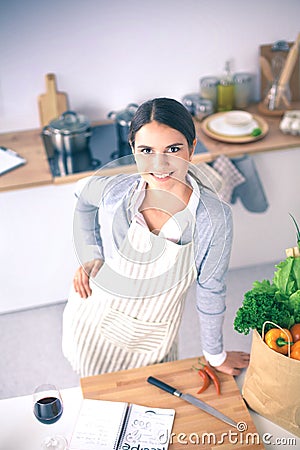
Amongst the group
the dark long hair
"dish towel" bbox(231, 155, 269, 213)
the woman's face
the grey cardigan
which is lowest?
"dish towel" bbox(231, 155, 269, 213)

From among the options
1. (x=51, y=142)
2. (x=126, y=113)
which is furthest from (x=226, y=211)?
(x=51, y=142)

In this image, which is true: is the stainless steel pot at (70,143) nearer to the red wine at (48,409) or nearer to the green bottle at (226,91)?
the green bottle at (226,91)

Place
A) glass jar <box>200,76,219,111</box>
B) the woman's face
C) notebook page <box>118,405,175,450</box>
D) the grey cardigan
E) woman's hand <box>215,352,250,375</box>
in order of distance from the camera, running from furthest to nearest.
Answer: glass jar <box>200,76,219,111</box>, woman's hand <box>215,352,250,375</box>, notebook page <box>118,405,175,450</box>, the grey cardigan, the woman's face

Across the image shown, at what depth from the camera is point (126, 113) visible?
2652mm

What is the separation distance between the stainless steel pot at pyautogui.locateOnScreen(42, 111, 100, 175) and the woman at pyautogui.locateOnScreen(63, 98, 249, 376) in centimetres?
109

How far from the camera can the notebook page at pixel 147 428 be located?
1393mm

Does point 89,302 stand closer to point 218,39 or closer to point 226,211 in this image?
point 226,211

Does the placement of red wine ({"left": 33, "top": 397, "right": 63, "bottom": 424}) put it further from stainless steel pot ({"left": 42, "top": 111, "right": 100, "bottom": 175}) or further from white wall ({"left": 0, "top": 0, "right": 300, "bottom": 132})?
white wall ({"left": 0, "top": 0, "right": 300, "bottom": 132})

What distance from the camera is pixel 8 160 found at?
2.69m

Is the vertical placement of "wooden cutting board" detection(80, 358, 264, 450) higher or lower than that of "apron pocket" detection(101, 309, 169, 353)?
lower

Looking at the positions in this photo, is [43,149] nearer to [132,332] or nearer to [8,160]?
[8,160]

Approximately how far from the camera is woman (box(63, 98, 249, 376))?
119 cm

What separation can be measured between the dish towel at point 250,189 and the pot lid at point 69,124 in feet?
2.13

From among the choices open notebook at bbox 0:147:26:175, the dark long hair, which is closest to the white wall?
open notebook at bbox 0:147:26:175
